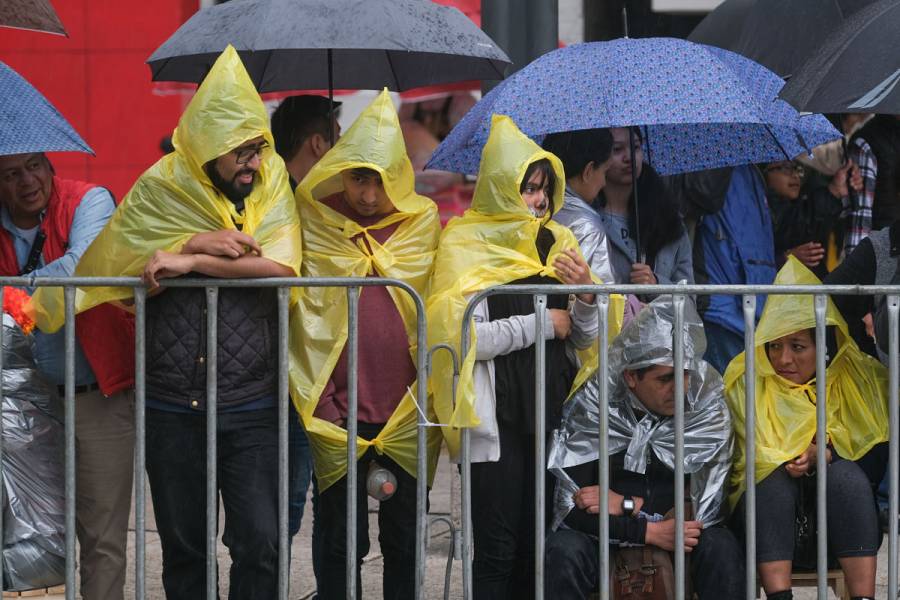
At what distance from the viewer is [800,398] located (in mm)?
5074

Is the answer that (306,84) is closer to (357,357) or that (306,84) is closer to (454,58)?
(454,58)

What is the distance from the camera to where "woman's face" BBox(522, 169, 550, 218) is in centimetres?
513

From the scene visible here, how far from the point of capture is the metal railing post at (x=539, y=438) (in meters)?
4.74

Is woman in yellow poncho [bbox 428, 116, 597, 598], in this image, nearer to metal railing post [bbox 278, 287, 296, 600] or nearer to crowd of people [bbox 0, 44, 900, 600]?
crowd of people [bbox 0, 44, 900, 600]

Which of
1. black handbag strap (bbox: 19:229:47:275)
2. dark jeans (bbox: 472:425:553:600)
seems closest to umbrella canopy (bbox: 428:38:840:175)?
dark jeans (bbox: 472:425:553:600)

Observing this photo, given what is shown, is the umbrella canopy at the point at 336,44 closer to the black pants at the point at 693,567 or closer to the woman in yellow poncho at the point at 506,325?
the woman in yellow poncho at the point at 506,325

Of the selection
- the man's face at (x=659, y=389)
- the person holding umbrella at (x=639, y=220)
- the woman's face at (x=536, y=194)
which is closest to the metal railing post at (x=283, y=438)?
the woman's face at (x=536, y=194)

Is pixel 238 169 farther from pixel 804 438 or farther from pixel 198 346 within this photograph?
pixel 804 438

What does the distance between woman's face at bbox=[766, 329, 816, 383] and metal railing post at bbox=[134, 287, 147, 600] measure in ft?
6.75

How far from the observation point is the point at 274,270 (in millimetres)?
4820

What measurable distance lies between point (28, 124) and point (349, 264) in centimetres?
121

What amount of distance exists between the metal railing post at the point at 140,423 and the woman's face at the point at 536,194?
4.25ft

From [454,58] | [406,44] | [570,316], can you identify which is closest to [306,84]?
[454,58]

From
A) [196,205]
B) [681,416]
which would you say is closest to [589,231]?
[681,416]
